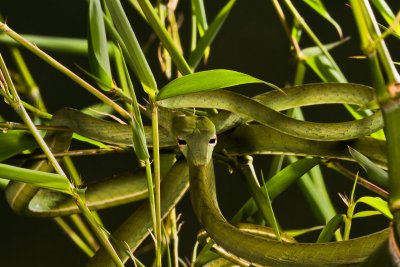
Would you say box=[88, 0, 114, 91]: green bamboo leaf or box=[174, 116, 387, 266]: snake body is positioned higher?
box=[88, 0, 114, 91]: green bamboo leaf

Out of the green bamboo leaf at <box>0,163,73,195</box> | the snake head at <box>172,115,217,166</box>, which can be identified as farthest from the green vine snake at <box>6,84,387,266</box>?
the green bamboo leaf at <box>0,163,73,195</box>

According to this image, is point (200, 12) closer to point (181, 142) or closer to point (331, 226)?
point (181, 142)

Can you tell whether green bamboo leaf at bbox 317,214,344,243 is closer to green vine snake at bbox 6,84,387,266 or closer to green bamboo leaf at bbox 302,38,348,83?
green vine snake at bbox 6,84,387,266

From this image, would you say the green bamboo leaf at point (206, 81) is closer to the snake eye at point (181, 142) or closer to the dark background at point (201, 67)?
the snake eye at point (181, 142)

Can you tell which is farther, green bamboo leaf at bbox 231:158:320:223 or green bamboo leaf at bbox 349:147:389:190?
green bamboo leaf at bbox 231:158:320:223

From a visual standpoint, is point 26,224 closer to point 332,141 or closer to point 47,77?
point 47,77

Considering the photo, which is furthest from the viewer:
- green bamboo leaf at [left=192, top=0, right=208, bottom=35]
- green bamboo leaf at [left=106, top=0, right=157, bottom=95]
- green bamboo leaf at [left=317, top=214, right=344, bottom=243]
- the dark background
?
the dark background
